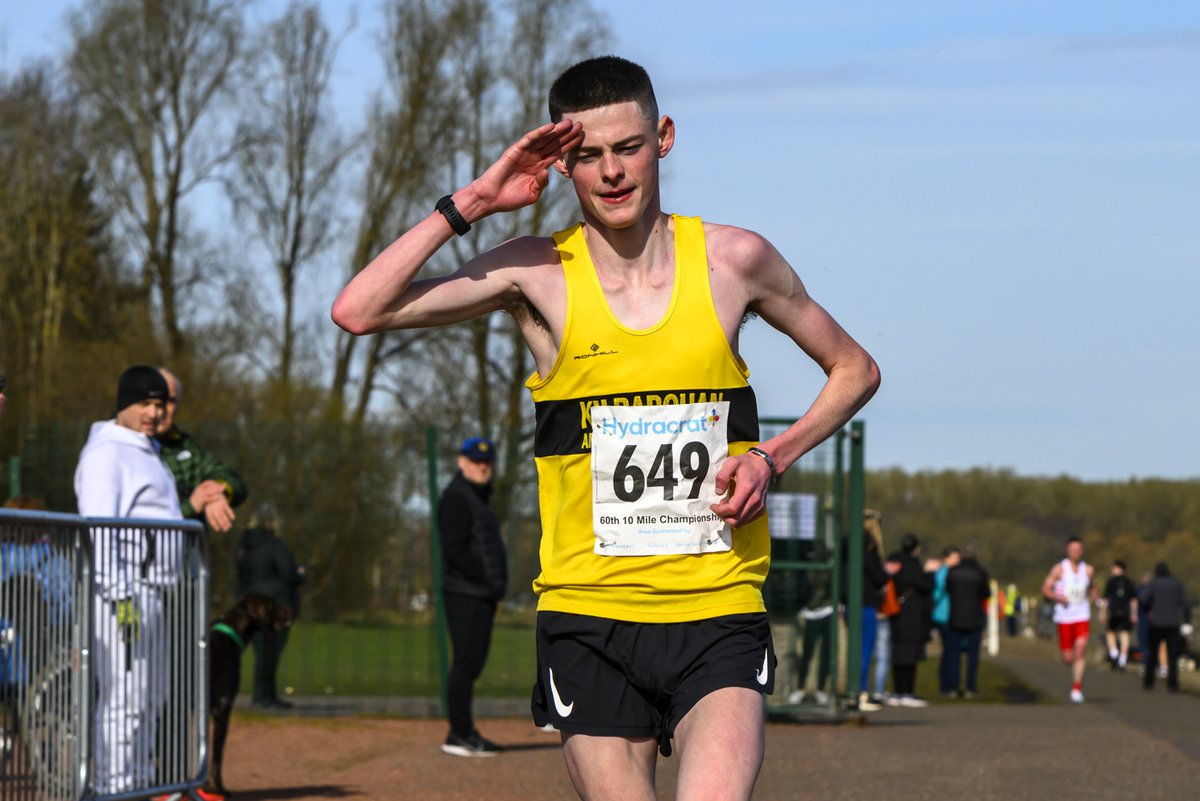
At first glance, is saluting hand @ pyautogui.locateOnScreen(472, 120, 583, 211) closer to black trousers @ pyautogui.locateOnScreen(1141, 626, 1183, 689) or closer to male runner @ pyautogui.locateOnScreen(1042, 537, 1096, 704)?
male runner @ pyautogui.locateOnScreen(1042, 537, 1096, 704)

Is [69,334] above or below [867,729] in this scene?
above

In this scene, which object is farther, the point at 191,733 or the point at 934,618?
the point at 934,618

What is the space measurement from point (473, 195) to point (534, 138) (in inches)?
9.2

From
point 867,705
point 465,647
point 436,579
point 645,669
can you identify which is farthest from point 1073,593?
point 645,669

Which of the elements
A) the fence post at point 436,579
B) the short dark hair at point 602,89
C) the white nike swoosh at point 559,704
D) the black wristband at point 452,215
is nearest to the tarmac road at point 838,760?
the fence post at point 436,579

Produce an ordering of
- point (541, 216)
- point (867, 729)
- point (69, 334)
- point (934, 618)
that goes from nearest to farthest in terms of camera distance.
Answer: point (867, 729)
point (934, 618)
point (541, 216)
point (69, 334)

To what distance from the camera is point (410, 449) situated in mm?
16906

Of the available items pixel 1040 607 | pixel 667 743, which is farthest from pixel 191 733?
pixel 1040 607

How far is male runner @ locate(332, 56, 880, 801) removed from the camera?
4164 mm

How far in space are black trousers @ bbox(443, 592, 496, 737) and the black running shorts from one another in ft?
26.6

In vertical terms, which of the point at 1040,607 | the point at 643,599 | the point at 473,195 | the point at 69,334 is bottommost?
the point at 1040,607

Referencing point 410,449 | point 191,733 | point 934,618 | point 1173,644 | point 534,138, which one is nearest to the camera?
point 534,138

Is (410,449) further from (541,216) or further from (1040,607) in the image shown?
(1040,607)

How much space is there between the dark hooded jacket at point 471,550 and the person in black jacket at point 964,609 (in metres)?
10.6
